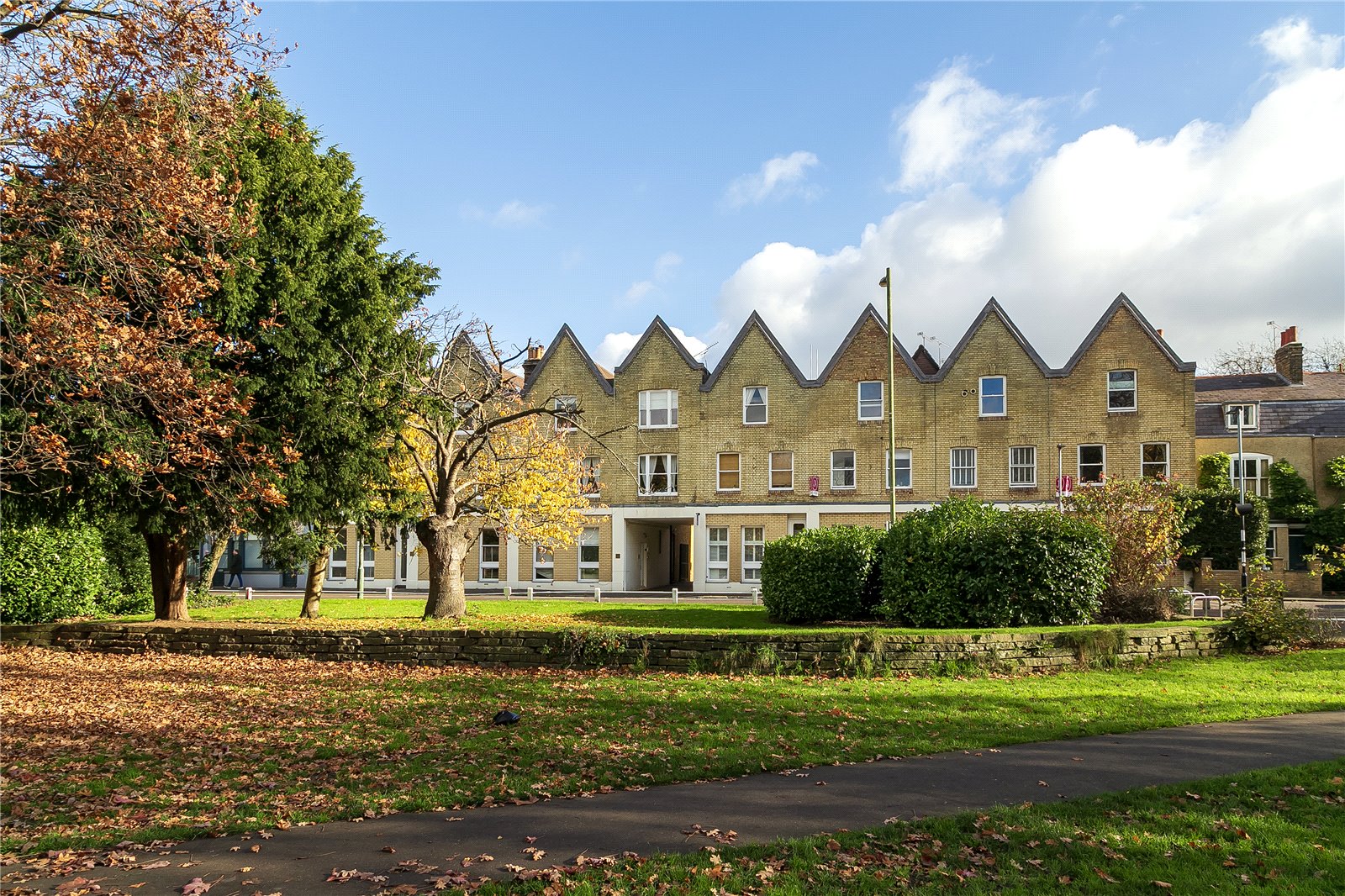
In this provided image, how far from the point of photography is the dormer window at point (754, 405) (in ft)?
141

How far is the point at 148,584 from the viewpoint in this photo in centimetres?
2525

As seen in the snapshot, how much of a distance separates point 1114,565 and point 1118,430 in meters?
22.8

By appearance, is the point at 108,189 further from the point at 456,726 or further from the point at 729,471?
the point at 729,471

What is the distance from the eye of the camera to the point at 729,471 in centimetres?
4319

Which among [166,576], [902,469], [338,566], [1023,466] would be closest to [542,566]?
[338,566]

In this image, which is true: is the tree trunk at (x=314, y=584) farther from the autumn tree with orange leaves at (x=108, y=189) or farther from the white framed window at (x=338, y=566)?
the white framed window at (x=338, y=566)

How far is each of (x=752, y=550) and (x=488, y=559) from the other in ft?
44.4

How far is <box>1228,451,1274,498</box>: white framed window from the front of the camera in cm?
4325

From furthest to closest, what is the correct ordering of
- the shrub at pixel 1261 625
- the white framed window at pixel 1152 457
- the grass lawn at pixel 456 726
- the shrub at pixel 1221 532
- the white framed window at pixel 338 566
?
the white framed window at pixel 338 566
the white framed window at pixel 1152 457
the shrub at pixel 1221 532
the shrub at pixel 1261 625
the grass lawn at pixel 456 726

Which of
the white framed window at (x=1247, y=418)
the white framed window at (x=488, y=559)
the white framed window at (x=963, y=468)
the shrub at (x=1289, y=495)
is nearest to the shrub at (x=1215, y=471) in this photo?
the white framed window at (x=1247, y=418)

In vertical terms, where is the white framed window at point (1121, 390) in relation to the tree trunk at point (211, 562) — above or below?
above

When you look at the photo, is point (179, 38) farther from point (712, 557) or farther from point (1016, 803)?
point (712, 557)

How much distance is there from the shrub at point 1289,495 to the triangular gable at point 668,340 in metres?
27.3

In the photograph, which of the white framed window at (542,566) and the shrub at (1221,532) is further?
the white framed window at (542,566)
